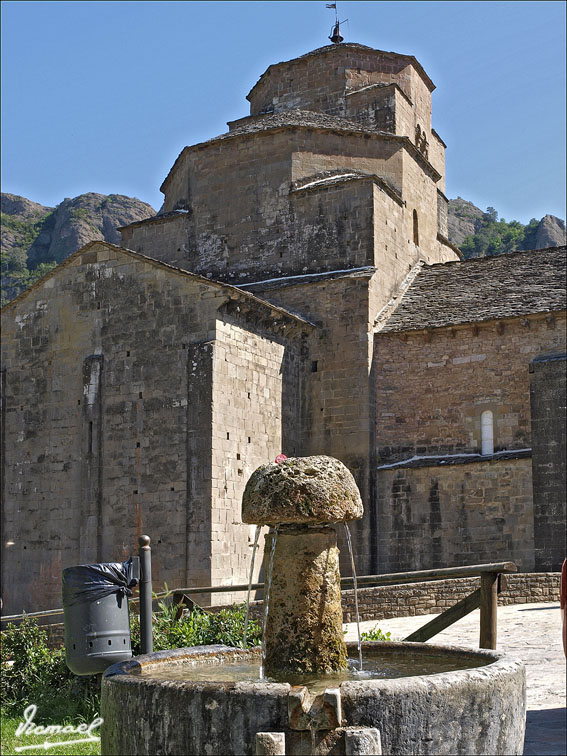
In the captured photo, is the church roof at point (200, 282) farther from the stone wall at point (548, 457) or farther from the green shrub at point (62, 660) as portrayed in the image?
the green shrub at point (62, 660)

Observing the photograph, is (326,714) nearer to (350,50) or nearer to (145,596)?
(145,596)

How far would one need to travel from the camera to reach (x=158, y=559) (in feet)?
63.1

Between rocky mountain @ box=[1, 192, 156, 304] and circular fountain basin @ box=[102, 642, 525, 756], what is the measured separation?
208ft

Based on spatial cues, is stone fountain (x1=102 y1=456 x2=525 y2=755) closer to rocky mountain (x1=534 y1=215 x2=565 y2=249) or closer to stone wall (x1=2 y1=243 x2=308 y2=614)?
stone wall (x1=2 y1=243 x2=308 y2=614)

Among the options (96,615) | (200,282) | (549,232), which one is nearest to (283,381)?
(200,282)

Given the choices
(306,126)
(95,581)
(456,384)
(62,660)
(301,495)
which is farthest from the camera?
(306,126)

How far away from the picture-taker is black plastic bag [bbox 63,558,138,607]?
8352 mm

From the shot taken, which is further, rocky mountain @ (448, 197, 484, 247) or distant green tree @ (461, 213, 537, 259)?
rocky mountain @ (448, 197, 484, 247)

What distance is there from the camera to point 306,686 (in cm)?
570

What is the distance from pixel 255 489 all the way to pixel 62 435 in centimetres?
1578

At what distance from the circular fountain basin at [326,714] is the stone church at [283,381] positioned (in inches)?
516

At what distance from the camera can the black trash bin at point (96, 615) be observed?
8211 millimetres

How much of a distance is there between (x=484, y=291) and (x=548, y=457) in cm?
493

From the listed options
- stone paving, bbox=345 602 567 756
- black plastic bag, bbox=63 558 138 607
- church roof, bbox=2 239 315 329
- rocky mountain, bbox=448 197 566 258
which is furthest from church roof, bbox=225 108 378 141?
rocky mountain, bbox=448 197 566 258
